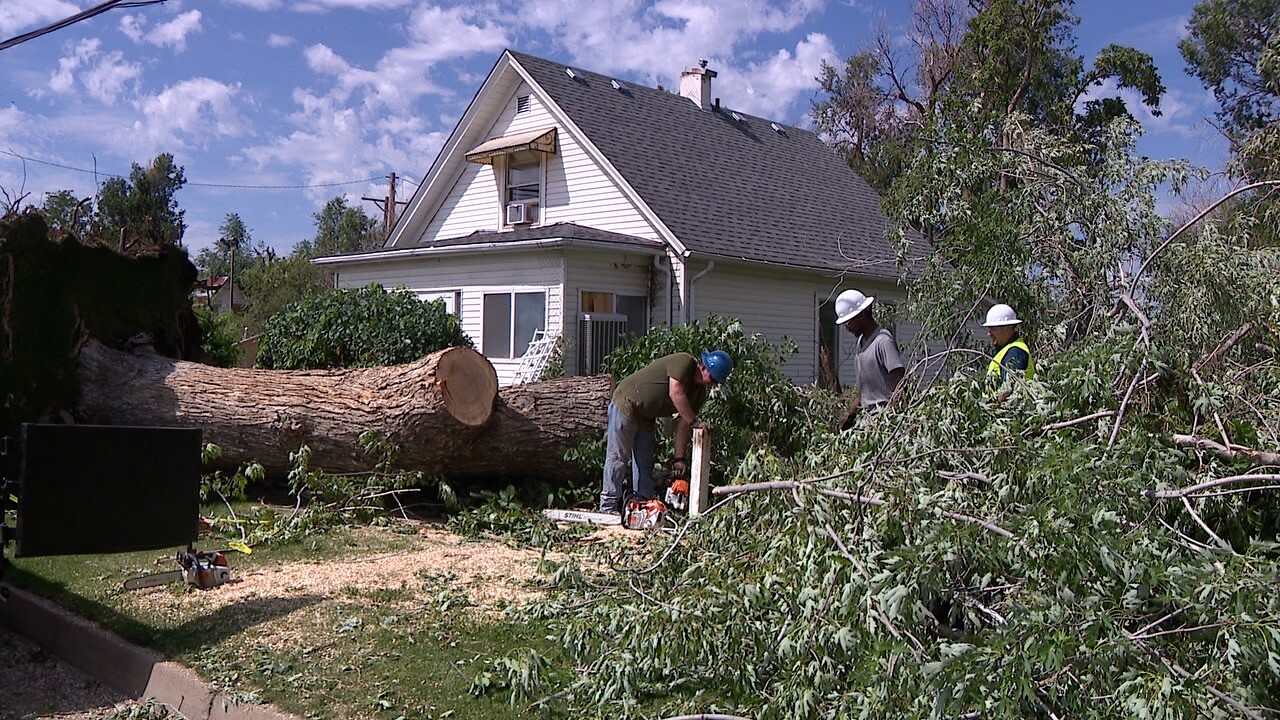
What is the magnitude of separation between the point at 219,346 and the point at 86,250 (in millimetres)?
4620

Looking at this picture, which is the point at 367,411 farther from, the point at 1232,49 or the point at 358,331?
the point at 1232,49

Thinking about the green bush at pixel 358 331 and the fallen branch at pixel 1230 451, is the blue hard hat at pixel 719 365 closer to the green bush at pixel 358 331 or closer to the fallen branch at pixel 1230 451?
the fallen branch at pixel 1230 451

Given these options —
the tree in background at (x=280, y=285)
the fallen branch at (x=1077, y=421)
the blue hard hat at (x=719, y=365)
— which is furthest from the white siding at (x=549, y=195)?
the fallen branch at (x=1077, y=421)

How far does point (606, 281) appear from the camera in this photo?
1650cm

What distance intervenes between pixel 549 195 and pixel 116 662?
46.6ft

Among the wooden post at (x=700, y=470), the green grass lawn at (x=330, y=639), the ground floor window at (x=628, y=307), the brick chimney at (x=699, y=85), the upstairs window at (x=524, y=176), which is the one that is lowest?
the green grass lawn at (x=330, y=639)

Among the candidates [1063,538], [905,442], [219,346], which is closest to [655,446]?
[905,442]

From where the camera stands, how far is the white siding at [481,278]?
52.6 feet

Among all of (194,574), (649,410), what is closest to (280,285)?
(649,410)

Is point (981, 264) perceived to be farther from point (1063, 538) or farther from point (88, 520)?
point (88, 520)

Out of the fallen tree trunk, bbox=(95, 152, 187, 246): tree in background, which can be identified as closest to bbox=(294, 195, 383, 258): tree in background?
bbox=(95, 152, 187, 246): tree in background

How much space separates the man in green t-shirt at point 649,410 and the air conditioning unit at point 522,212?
1070cm

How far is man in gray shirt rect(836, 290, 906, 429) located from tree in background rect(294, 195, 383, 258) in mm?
45036

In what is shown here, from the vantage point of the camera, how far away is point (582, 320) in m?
16.1
